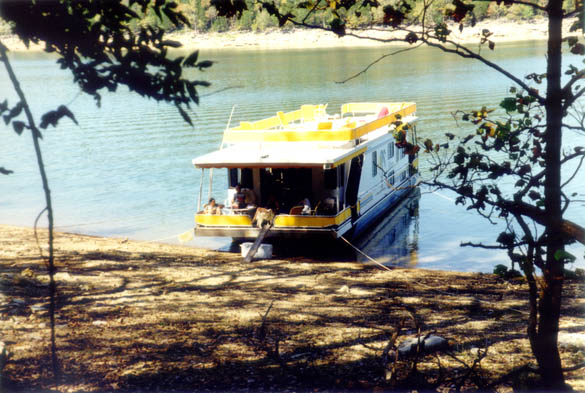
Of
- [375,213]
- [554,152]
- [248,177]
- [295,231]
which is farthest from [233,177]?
[554,152]

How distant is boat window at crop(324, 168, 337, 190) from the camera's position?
687 inches

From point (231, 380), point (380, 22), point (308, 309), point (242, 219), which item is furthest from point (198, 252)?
point (380, 22)

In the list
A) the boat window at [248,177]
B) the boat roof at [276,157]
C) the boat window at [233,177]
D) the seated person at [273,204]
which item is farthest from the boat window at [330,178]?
the boat window at [233,177]

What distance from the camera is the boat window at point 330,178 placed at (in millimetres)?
17453

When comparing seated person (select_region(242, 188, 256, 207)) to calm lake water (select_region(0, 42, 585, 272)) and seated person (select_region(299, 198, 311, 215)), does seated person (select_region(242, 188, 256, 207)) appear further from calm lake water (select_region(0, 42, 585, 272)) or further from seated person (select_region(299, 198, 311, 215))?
calm lake water (select_region(0, 42, 585, 272))

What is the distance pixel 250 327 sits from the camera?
820cm

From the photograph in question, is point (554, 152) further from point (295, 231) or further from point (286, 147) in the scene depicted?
point (286, 147)

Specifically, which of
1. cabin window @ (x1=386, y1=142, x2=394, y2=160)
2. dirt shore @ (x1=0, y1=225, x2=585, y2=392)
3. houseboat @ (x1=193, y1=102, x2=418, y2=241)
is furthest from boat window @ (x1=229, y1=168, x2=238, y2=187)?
cabin window @ (x1=386, y1=142, x2=394, y2=160)

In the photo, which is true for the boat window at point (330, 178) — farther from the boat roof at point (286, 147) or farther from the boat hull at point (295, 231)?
the boat hull at point (295, 231)

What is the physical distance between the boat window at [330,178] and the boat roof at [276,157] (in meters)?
0.53

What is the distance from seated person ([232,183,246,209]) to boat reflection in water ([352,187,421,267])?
130 inches

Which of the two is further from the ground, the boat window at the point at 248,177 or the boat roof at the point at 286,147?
the boat roof at the point at 286,147

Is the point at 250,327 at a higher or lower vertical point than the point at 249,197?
higher

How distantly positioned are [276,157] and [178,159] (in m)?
13.6
